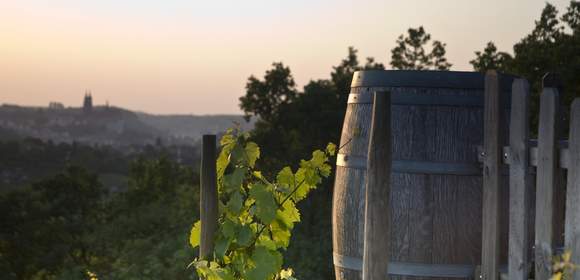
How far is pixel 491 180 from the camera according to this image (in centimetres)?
474

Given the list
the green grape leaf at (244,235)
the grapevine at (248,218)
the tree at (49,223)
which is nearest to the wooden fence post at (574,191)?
the grapevine at (248,218)

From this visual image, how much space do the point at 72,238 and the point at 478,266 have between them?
55.2 ft

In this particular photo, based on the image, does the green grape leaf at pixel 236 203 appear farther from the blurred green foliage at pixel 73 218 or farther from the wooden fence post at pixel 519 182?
the blurred green foliage at pixel 73 218

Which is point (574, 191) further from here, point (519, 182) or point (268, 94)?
point (268, 94)

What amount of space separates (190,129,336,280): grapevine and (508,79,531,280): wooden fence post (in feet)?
3.44

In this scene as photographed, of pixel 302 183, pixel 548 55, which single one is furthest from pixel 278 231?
pixel 548 55

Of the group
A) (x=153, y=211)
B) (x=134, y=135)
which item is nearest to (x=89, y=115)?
(x=134, y=135)

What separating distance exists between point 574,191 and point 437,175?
2.94 feet

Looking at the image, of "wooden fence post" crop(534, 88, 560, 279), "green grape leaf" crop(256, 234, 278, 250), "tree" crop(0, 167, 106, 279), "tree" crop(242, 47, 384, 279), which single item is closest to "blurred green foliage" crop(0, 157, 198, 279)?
"tree" crop(0, 167, 106, 279)

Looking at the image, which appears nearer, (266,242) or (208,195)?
(208,195)

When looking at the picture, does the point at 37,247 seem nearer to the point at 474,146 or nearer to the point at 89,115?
the point at 474,146

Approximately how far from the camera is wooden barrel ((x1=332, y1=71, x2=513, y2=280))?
16.0 feet

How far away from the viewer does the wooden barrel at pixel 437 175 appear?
16.0 ft

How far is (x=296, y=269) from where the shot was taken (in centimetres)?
1009
